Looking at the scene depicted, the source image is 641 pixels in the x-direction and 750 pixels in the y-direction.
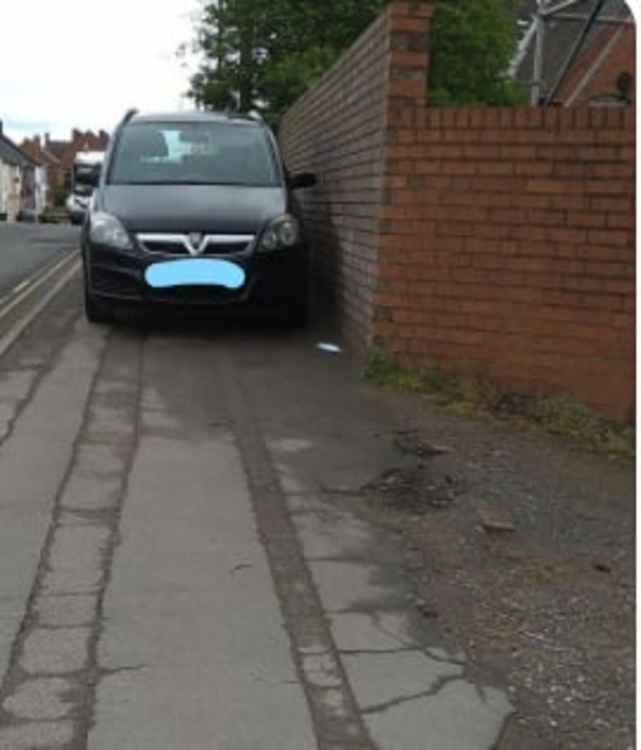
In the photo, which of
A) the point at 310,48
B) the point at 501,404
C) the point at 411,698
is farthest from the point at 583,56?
the point at 411,698

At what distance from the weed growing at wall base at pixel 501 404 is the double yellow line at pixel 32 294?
2822 mm

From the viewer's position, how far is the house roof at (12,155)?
93.8 m

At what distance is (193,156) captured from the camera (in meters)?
10.4

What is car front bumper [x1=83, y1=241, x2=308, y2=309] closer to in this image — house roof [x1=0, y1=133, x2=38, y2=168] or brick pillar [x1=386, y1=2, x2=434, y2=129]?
brick pillar [x1=386, y1=2, x2=434, y2=129]

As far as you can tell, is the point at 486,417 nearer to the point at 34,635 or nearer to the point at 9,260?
the point at 34,635

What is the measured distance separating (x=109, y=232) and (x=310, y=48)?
40.4 ft

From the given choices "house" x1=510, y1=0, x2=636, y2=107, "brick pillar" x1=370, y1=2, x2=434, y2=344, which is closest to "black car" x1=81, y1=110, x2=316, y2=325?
"brick pillar" x1=370, y1=2, x2=434, y2=344

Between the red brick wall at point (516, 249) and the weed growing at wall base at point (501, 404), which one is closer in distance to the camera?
the weed growing at wall base at point (501, 404)

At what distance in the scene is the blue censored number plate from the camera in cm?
930

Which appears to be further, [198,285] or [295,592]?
[198,285]

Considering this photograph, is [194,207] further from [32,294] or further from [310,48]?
[310,48]

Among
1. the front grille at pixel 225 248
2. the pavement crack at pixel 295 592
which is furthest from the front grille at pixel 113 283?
the pavement crack at pixel 295 592

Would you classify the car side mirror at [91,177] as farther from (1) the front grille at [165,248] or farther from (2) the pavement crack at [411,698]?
(2) the pavement crack at [411,698]

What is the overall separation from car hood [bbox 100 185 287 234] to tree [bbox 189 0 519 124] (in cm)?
812
